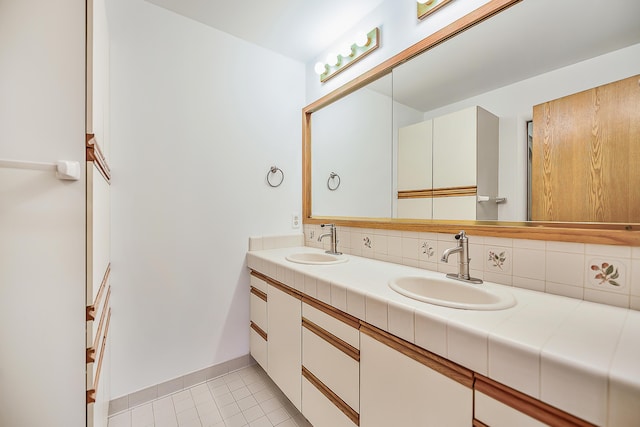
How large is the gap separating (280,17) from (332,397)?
2.10 m

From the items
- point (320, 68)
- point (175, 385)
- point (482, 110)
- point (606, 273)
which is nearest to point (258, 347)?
point (175, 385)

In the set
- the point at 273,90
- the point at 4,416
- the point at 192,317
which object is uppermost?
the point at 273,90

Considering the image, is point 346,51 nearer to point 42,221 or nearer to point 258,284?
point 258,284

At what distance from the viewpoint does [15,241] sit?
771 millimetres

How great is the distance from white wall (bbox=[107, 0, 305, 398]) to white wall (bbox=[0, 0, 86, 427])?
755mm

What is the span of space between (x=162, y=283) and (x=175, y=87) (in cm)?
121

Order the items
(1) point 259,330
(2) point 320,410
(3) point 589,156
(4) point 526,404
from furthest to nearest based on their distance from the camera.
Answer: (1) point 259,330 < (2) point 320,410 < (3) point 589,156 < (4) point 526,404

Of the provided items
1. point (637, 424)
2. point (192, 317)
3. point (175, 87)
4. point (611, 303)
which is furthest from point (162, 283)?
point (611, 303)

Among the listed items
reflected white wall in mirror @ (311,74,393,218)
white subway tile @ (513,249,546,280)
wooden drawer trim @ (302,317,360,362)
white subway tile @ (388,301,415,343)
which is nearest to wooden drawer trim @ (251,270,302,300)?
wooden drawer trim @ (302,317,360,362)

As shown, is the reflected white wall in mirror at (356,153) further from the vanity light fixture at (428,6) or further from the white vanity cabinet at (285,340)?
the white vanity cabinet at (285,340)

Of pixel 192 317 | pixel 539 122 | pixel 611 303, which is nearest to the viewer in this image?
pixel 611 303

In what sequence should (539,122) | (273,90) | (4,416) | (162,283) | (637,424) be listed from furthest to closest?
1. (273,90)
2. (162,283)
3. (539,122)
4. (4,416)
5. (637,424)

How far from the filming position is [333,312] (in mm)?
1142

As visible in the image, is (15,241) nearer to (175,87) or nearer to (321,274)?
(321,274)
